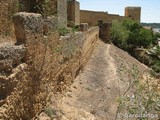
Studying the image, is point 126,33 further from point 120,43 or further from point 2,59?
Result: point 2,59

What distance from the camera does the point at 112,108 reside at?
301 inches

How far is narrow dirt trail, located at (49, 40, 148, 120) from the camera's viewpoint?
249 inches

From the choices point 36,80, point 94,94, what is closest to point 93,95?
point 94,94

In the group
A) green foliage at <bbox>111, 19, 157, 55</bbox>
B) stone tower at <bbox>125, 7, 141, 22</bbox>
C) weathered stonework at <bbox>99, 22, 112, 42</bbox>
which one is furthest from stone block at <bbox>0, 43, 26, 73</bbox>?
stone tower at <bbox>125, 7, 141, 22</bbox>

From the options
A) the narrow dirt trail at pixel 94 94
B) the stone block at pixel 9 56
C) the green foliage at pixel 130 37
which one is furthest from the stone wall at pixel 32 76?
the green foliage at pixel 130 37

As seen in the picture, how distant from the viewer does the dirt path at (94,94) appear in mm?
6312

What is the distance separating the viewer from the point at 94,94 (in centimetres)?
841

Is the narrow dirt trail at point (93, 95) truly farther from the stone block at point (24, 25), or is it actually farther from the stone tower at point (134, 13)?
the stone tower at point (134, 13)

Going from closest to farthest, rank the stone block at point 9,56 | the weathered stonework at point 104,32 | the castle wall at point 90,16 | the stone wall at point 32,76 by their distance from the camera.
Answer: the stone block at point 9,56 → the stone wall at point 32,76 → the weathered stonework at point 104,32 → the castle wall at point 90,16

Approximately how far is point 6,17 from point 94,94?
337 cm

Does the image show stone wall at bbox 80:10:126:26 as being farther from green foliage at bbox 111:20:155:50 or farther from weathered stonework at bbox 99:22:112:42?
weathered stonework at bbox 99:22:112:42

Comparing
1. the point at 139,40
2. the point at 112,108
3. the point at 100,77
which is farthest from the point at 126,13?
the point at 112,108

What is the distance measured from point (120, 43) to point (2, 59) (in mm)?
19256

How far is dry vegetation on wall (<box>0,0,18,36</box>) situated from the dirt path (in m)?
1.86
